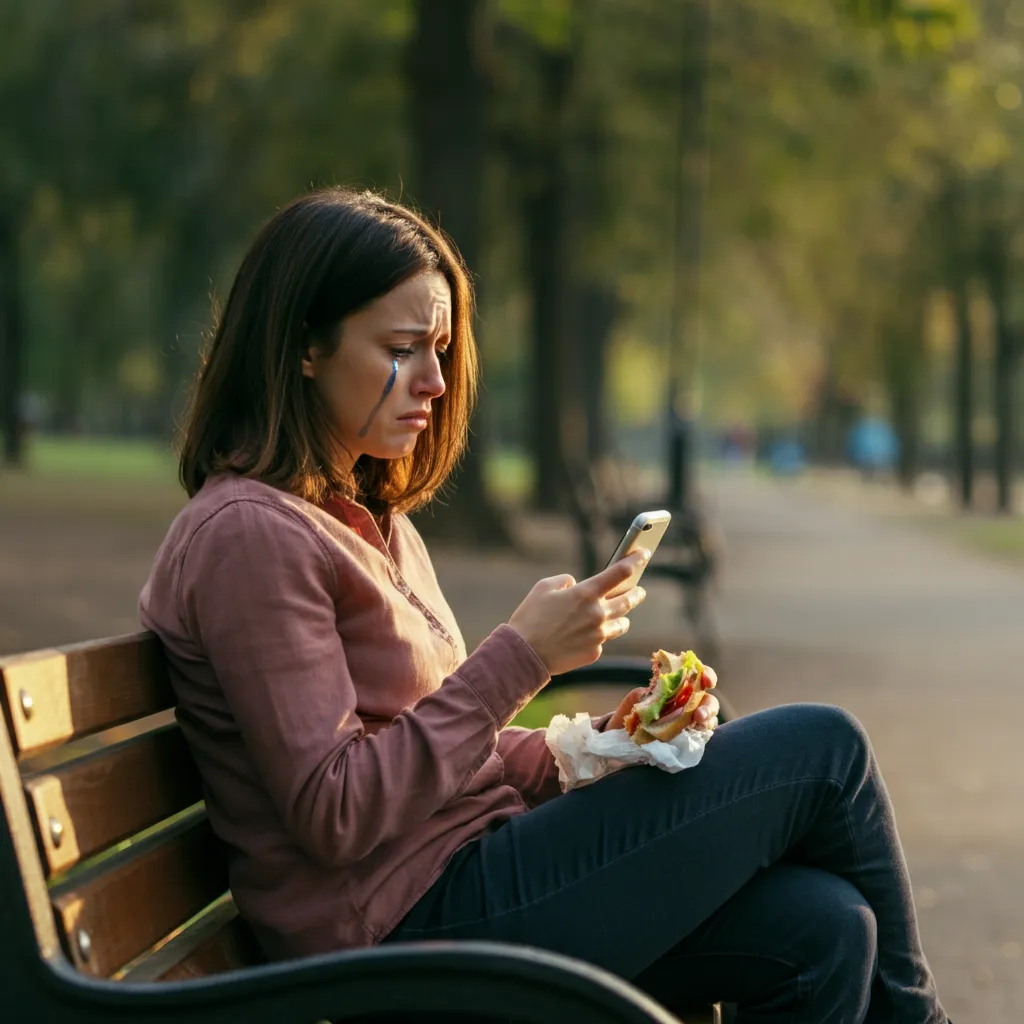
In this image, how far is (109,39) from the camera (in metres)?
22.0

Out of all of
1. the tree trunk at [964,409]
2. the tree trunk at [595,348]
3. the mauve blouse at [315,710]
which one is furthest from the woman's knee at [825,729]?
the tree trunk at [595,348]

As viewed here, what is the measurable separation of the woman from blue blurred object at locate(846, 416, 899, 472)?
45420mm

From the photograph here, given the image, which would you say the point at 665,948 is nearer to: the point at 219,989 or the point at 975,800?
the point at 219,989

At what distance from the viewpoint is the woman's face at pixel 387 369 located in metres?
2.65

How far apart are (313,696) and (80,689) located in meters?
0.28

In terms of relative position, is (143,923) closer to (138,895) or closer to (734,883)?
(138,895)

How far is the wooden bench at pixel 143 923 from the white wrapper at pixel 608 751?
384 mm

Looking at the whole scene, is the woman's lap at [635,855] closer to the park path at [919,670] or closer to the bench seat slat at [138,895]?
the bench seat slat at [138,895]

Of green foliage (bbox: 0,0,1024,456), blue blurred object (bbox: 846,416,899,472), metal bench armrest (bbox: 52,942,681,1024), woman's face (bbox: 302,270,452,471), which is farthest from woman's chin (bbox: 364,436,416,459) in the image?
blue blurred object (bbox: 846,416,899,472)

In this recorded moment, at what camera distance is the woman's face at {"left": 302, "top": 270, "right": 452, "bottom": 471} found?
2650mm

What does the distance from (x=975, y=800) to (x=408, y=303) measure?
4585 mm

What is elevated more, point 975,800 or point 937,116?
point 937,116

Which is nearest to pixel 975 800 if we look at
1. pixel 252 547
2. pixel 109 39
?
pixel 252 547

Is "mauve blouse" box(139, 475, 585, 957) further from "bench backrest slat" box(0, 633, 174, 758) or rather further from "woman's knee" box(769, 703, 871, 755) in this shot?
"woman's knee" box(769, 703, 871, 755)
